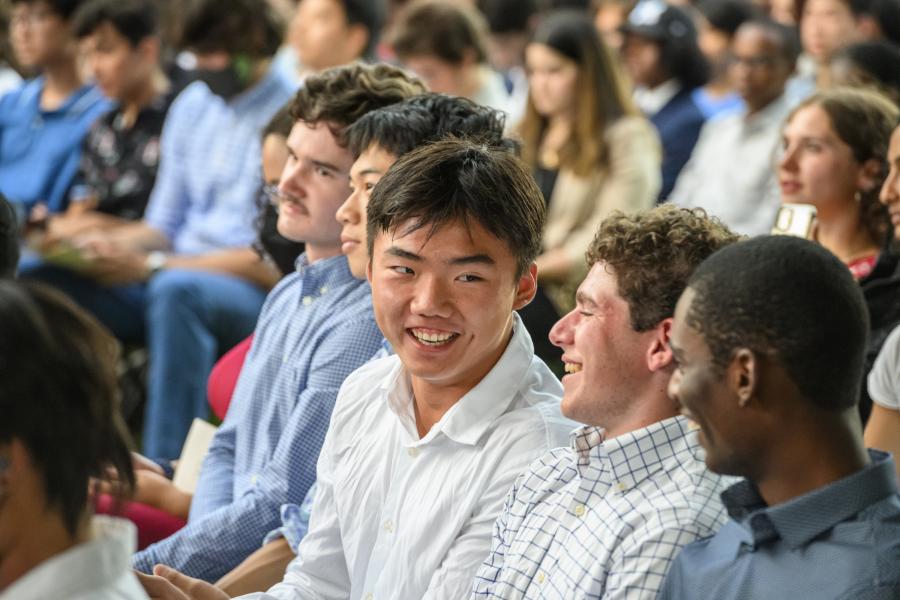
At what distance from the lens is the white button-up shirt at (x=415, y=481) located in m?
1.82

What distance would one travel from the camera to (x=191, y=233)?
421 cm

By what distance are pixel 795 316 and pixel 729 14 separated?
5.07m

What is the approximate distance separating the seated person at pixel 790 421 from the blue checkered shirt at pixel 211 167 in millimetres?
2778

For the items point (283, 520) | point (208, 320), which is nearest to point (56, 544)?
point (283, 520)

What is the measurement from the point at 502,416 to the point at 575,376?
187 millimetres

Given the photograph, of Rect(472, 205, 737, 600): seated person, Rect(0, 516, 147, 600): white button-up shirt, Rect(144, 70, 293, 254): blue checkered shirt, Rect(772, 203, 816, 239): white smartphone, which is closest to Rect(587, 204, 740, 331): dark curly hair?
Rect(472, 205, 737, 600): seated person

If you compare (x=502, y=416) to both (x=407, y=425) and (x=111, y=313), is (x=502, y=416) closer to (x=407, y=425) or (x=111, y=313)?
(x=407, y=425)

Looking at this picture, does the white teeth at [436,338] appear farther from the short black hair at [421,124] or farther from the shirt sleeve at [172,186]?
the shirt sleeve at [172,186]

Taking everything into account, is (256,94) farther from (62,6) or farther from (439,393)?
(439,393)

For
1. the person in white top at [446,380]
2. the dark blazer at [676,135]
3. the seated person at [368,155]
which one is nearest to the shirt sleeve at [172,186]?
the dark blazer at [676,135]

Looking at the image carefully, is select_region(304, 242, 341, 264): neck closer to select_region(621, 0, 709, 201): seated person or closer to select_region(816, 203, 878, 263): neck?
select_region(816, 203, 878, 263): neck

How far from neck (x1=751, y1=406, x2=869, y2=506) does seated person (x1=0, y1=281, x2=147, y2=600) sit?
2.23 feet

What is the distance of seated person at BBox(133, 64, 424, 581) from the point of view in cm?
229

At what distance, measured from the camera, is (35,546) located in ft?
4.08
